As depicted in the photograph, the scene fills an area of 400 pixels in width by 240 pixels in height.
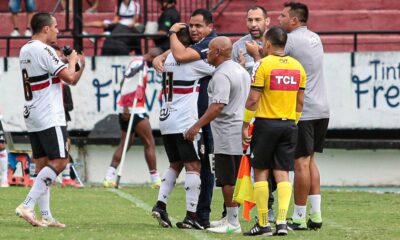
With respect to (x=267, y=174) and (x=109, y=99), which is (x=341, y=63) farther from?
(x=267, y=174)

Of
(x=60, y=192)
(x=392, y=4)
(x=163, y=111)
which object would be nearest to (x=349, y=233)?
(x=163, y=111)

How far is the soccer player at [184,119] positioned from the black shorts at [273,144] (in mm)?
836

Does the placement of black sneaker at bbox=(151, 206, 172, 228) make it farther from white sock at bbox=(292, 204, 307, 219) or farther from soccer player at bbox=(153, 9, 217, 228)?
white sock at bbox=(292, 204, 307, 219)

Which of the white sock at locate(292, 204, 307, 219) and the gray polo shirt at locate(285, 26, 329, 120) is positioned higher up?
the gray polo shirt at locate(285, 26, 329, 120)

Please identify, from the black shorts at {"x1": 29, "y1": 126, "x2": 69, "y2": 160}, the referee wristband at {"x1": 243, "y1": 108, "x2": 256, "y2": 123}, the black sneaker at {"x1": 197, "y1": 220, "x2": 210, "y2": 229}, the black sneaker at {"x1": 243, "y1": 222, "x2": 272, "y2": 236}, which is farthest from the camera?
the black sneaker at {"x1": 197, "y1": 220, "x2": 210, "y2": 229}

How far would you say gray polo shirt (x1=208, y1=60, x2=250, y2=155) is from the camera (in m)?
12.5

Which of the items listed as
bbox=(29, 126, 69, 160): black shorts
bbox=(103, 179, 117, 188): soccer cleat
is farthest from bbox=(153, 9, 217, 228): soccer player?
bbox=(103, 179, 117, 188): soccer cleat

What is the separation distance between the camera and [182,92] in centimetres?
1297

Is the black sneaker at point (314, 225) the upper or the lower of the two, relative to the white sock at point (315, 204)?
lower

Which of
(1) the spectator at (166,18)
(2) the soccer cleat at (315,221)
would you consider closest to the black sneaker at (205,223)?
(2) the soccer cleat at (315,221)

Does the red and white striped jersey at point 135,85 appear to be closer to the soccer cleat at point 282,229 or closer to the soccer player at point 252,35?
the soccer player at point 252,35

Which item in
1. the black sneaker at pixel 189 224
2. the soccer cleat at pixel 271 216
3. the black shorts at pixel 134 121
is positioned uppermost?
the black sneaker at pixel 189 224

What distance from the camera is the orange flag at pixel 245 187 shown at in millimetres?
12289

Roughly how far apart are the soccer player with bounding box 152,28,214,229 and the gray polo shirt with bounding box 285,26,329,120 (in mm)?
872
